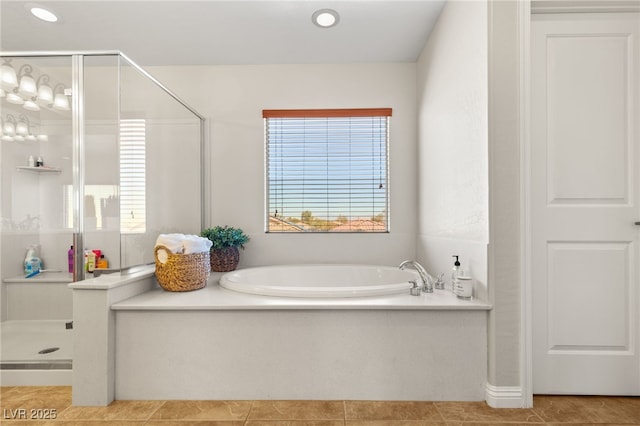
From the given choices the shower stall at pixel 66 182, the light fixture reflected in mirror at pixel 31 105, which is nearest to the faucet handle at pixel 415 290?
the shower stall at pixel 66 182

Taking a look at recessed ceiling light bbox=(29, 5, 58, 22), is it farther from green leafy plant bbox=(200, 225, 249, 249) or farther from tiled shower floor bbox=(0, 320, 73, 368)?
tiled shower floor bbox=(0, 320, 73, 368)

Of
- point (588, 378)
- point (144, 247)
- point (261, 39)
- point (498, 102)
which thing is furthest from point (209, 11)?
point (588, 378)

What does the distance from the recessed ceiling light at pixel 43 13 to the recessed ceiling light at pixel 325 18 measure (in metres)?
1.68

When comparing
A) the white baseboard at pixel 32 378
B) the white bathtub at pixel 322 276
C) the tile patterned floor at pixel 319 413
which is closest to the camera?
the tile patterned floor at pixel 319 413

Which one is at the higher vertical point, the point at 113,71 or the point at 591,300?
the point at 113,71

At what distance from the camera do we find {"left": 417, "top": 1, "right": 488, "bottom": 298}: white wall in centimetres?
156

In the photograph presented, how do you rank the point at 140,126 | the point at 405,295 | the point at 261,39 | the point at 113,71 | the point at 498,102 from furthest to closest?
the point at 261,39, the point at 140,126, the point at 113,71, the point at 405,295, the point at 498,102

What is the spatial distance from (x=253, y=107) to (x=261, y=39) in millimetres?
549

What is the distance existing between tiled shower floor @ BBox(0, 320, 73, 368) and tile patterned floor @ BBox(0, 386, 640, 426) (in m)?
0.22

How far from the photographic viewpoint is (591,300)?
154 centimetres

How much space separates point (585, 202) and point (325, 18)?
183 cm

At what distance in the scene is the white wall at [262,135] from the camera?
8.79ft

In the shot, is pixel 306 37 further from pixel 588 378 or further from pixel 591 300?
pixel 588 378

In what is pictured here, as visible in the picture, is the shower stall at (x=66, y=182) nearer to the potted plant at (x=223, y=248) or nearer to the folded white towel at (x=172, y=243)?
the folded white towel at (x=172, y=243)
